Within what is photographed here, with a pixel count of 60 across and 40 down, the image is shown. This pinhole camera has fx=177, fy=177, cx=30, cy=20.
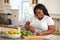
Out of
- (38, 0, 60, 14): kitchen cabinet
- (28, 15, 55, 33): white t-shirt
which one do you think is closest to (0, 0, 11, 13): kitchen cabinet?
(38, 0, 60, 14): kitchen cabinet

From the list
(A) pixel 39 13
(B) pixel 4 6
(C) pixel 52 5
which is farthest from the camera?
(B) pixel 4 6

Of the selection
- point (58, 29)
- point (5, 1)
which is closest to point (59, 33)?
point (58, 29)

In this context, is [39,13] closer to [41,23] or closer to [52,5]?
[41,23]

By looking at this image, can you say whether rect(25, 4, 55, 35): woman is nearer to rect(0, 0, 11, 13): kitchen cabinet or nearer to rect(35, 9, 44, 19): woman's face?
rect(35, 9, 44, 19): woman's face

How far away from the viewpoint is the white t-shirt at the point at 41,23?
3.03 m

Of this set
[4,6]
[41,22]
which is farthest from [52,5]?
[41,22]

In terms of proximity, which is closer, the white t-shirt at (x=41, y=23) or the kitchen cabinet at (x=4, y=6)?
the white t-shirt at (x=41, y=23)

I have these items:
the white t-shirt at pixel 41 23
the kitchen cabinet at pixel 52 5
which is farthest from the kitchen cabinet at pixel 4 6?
the white t-shirt at pixel 41 23

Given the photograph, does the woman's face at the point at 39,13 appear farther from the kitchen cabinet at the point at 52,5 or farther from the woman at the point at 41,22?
the kitchen cabinet at the point at 52,5

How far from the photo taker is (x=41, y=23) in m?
3.07

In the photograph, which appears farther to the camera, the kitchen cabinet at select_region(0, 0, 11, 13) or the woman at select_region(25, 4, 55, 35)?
the kitchen cabinet at select_region(0, 0, 11, 13)

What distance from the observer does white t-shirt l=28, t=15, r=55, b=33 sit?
3.03 metres

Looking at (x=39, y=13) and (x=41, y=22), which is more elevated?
(x=39, y=13)

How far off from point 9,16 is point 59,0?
5.28ft
